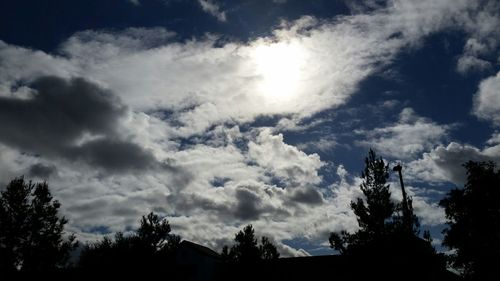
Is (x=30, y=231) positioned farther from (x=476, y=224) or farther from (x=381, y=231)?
(x=476, y=224)

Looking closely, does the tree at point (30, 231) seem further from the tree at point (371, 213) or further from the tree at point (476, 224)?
the tree at point (476, 224)

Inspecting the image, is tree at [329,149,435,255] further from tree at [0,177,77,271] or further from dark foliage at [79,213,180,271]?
tree at [0,177,77,271]

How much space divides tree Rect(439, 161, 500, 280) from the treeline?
0.08m

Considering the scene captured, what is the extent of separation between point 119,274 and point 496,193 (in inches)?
1289

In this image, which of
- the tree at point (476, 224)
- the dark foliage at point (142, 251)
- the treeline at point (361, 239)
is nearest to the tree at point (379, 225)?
the treeline at point (361, 239)

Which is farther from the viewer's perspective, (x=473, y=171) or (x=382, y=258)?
(x=473, y=171)

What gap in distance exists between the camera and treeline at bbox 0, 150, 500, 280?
18156mm

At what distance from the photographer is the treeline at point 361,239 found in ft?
59.6

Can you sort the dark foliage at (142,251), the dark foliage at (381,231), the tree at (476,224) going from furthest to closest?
the tree at (476,224)
the dark foliage at (142,251)
the dark foliage at (381,231)

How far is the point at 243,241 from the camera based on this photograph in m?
27.7

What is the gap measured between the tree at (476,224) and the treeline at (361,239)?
0.08 m

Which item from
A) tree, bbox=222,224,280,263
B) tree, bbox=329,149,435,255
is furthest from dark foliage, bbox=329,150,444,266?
tree, bbox=222,224,280,263

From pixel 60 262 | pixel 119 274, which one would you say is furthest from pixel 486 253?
pixel 60 262

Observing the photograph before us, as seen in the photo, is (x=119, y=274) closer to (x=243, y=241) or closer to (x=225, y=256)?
(x=243, y=241)
